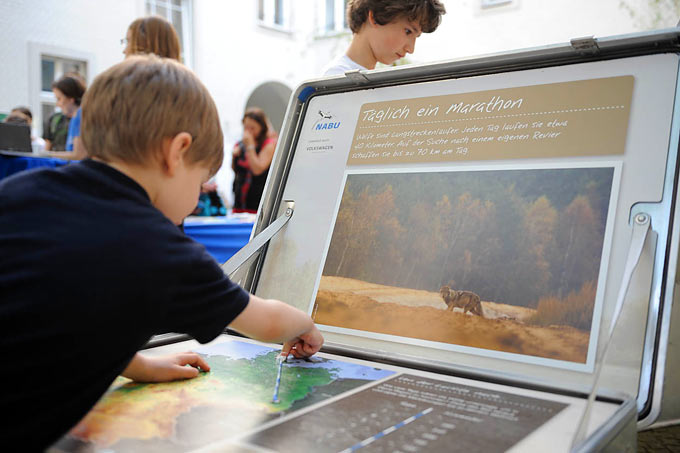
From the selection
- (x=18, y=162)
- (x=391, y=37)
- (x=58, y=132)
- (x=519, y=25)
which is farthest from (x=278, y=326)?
(x=519, y=25)

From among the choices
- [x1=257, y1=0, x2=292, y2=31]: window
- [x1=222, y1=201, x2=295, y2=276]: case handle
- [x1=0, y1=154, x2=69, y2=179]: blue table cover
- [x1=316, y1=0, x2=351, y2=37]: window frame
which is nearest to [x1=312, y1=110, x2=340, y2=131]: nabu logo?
[x1=222, y1=201, x2=295, y2=276]: case handle

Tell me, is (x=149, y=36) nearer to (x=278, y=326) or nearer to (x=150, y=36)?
(x=150, y=36)

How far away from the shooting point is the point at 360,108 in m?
1.18

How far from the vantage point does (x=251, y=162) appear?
381 cm

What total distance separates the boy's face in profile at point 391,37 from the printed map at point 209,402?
909mm

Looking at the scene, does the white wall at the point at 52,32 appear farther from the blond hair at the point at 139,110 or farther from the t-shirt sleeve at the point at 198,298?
the t-shirt sleeve at the point at 198,298

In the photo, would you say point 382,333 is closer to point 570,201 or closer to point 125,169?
point 570,201

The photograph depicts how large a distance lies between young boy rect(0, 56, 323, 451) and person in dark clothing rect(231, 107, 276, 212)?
9.83 ft

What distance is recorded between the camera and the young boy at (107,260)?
60 centimetres

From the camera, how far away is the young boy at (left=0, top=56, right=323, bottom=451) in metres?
0.60

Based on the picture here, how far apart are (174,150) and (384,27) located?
92 centimetres

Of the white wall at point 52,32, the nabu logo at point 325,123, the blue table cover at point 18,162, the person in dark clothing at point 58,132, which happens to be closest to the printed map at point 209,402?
the nabu logo at point 325,123

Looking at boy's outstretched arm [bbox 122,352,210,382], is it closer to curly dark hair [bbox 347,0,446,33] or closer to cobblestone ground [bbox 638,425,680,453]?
cobblestone ground [bbox 638,425,680,453]

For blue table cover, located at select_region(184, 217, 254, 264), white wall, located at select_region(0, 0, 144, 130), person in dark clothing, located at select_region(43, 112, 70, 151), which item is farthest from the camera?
white wall, located at select_region(0, 0, 144, 130)
